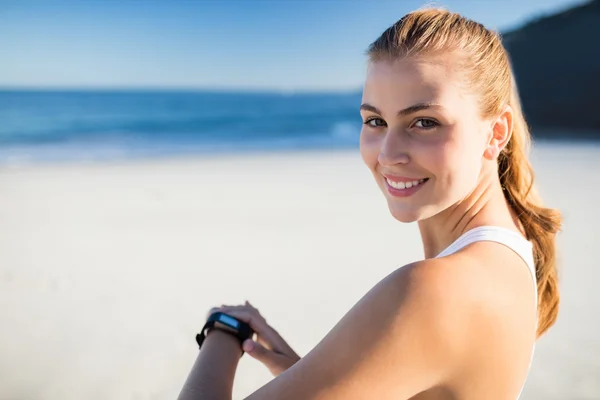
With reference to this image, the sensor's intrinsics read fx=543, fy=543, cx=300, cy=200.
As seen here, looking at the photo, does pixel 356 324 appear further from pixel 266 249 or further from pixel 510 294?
pixel 266 249

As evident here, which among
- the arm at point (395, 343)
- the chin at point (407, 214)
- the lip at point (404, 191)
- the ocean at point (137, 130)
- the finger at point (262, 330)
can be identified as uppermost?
the ocean at point (137, 130)

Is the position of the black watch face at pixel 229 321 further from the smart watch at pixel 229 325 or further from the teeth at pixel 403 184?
the teeth at pixel 403 184

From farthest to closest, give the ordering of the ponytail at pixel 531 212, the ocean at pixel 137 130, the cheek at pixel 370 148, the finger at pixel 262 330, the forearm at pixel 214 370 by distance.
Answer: the ocean at pixel 137 130
the finger at pixel 262 330
the ponytail at pixel 531 212
the cheek at pixel 370 148
the forearm at pixel 214 370

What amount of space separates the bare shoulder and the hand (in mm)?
622

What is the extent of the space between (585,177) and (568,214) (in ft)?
8.80

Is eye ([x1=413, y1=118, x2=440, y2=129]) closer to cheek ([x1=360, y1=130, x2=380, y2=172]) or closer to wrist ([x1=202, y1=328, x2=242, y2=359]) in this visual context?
cheek ([x1=360, y1=130, x2=380, y2=172])

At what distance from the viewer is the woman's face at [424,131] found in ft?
4.99

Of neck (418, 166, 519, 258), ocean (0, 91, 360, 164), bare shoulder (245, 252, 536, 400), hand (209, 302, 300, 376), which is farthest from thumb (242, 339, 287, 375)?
ocean (0, 91, 360, 164)

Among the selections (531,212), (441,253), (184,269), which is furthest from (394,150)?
(184,269)

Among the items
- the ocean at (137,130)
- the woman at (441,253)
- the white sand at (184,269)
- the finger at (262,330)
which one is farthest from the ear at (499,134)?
the ocean at (137,130)

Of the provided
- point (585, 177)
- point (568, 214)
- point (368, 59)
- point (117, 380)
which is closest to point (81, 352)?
point (117, 380)

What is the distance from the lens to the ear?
1725 millimetres

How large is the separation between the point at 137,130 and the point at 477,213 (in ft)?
87.6

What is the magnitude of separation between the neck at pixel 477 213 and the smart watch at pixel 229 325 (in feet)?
2.43
